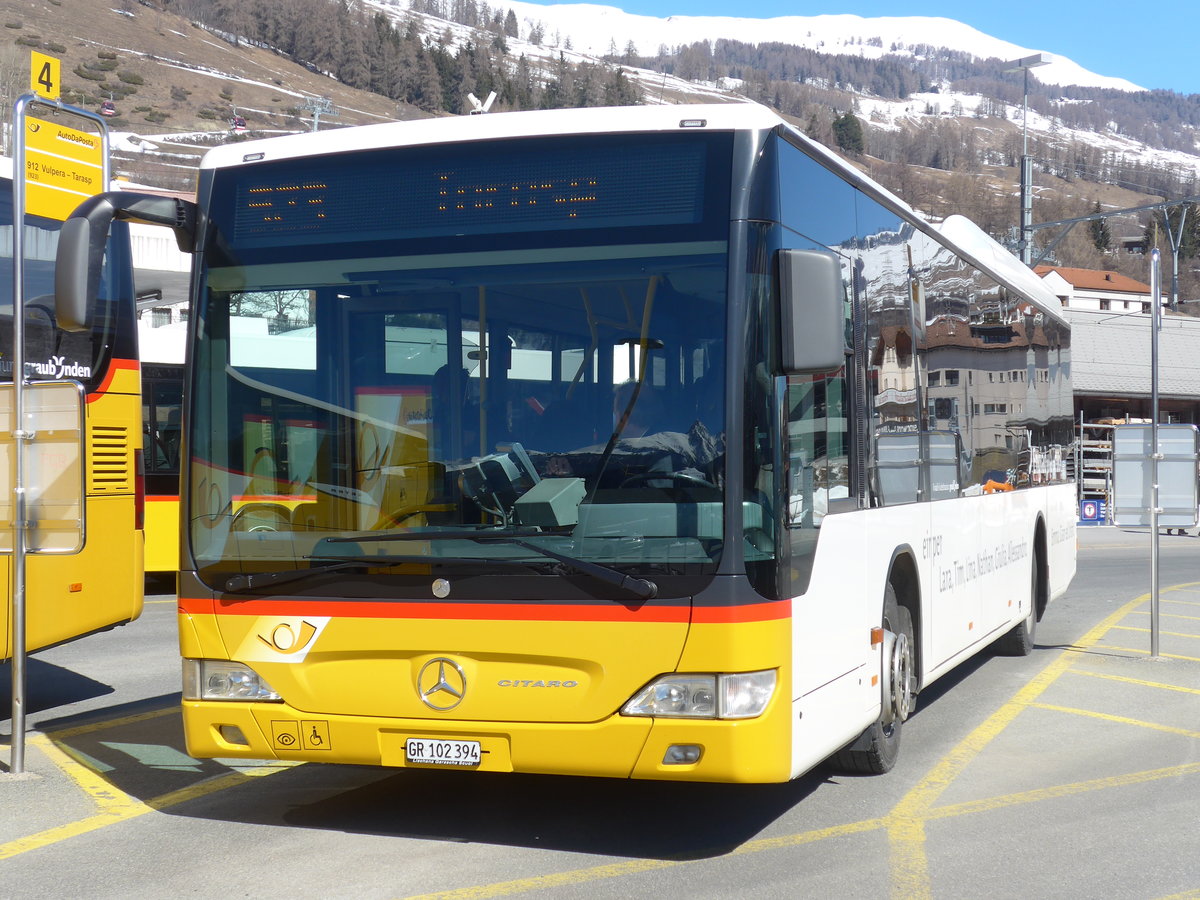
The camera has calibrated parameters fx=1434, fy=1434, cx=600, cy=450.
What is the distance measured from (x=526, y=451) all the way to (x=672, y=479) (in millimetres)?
591

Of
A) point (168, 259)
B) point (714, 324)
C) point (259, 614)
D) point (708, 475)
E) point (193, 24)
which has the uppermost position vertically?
point (193, 24)

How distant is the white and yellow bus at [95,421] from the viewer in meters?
8.87

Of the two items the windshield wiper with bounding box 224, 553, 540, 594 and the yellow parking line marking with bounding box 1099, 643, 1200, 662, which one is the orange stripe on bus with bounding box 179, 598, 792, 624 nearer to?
the windshield wiper with bounding box 224, 553, 540, 594

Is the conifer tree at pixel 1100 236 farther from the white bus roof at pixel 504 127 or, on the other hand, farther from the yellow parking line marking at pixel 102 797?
the white bus roof at pixel 504 127

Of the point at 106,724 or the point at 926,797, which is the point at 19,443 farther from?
the point at 926,797

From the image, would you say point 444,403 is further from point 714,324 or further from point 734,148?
point 734,148

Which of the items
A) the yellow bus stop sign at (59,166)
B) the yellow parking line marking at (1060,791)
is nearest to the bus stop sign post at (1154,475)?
the yellow parking line marking at (1060,791)

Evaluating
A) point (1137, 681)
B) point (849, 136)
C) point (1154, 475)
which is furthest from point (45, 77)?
point (849, 136)

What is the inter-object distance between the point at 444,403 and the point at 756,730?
1.75 m

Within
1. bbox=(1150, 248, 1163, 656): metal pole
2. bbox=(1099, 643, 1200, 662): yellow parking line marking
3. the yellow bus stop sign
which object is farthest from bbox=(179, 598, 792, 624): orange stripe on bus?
bbox=(1099, 643, 1200, 662): yellow parking line marking

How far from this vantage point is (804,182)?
5930mm

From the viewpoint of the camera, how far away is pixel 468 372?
18.7 ft

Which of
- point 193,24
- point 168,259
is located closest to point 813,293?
point 168,259

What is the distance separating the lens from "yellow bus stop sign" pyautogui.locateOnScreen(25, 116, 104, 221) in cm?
792
